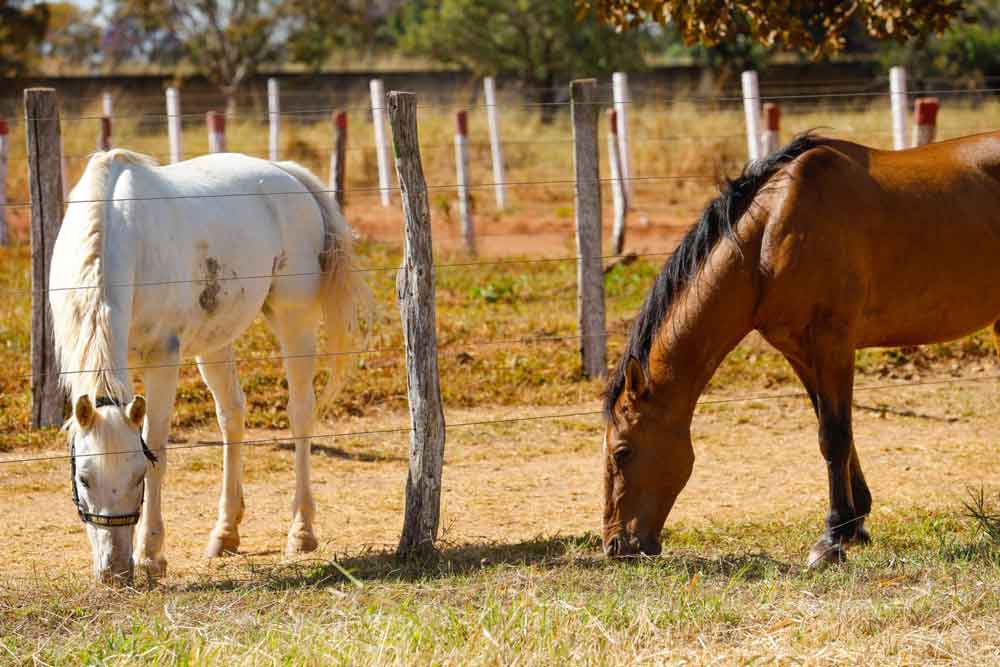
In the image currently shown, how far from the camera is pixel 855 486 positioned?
18.5 feet

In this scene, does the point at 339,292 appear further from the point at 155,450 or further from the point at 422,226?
the point at 155,450

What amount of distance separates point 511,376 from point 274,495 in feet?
8.12

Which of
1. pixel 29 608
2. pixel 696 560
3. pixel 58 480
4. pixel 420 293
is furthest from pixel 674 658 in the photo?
pixel 58 480

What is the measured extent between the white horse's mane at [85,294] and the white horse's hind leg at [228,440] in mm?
1073

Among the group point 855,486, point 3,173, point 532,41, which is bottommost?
point 855,486

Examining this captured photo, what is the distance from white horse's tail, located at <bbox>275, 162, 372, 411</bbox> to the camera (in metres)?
6.27

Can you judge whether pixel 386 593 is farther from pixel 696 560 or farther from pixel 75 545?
pixel 75 545

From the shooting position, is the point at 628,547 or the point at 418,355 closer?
the point at 628,547

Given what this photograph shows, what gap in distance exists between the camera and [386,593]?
463cm

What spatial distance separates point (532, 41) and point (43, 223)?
67.9 ft

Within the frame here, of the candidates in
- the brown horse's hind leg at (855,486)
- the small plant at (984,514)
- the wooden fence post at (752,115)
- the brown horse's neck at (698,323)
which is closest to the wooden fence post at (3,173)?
the wooden fence post at (752,115)

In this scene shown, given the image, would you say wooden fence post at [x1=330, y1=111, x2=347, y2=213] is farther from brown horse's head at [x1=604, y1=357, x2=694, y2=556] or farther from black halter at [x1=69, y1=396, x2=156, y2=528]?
black halter at [x1=69, y1=396, x2=156, y2=528]

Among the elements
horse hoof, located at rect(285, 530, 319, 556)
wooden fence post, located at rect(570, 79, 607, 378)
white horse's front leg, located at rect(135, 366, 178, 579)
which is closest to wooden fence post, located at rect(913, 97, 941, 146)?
wooden fence post, located at rect(570, 79, 607, 378)

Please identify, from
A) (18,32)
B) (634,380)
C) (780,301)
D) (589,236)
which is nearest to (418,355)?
(634,380)
